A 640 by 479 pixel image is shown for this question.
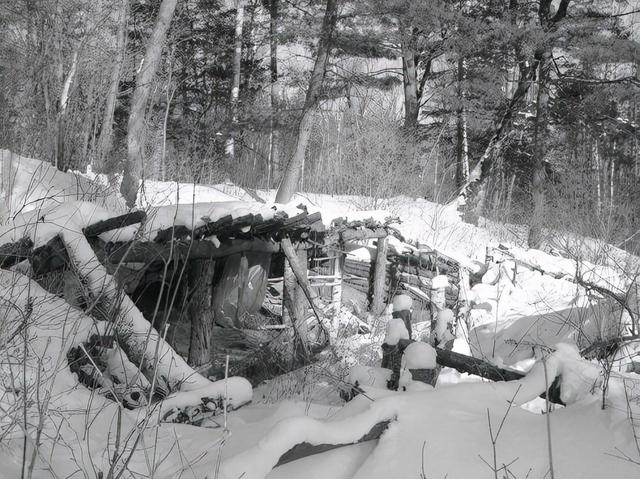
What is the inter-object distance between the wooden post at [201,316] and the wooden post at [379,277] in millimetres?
5610

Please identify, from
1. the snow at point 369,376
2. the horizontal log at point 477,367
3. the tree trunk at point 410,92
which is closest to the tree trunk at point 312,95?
the tree trunk at point 410,92

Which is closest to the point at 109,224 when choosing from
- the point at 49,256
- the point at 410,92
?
the point at 49,256

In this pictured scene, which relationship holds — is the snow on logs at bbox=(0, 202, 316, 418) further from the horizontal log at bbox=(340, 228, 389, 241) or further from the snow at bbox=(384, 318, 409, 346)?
the horizontal log at bbox=(340, 228, 389, 241)

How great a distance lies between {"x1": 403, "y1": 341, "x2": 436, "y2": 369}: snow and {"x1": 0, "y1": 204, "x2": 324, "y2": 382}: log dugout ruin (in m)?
1.56

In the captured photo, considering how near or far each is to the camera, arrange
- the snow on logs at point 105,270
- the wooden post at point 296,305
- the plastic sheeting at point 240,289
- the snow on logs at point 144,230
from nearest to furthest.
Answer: the snow on logs at point 105,270 → the snow on logs at point 144,230 → the wooden post at point 296,305 → the plastic sheeting at point 240,289

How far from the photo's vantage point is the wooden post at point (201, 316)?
6484 millimetres

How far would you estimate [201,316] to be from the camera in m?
6.50

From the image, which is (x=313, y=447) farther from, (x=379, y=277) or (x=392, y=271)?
(x=392, y=271)

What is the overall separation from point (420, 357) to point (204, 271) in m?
3.47

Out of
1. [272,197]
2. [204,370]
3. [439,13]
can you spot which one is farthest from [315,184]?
[204,370]

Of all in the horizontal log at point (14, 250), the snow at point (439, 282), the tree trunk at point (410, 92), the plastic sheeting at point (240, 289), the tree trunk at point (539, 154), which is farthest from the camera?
the tree trunk at point (410, 92)

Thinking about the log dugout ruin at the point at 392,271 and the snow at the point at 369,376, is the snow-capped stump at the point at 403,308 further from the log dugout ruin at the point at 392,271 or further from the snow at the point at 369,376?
the log dugout ruin at the point at 392,271

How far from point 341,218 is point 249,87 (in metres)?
14.4

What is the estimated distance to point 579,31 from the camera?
48.6 ft
